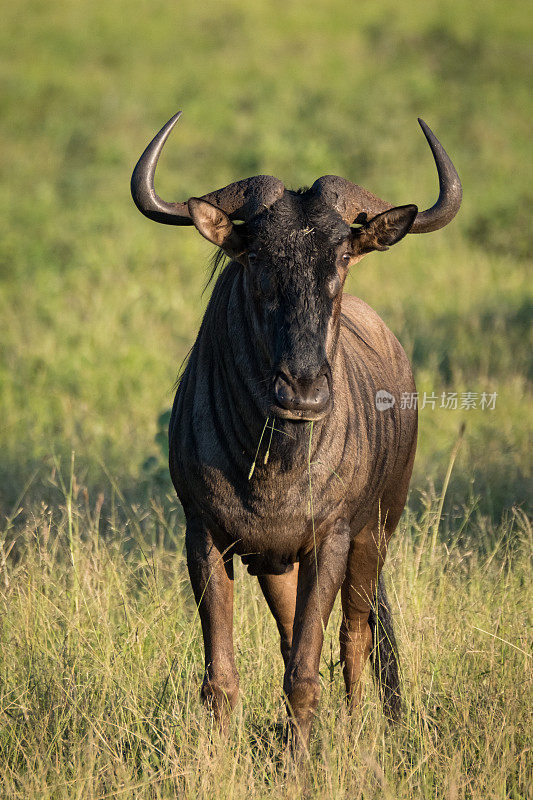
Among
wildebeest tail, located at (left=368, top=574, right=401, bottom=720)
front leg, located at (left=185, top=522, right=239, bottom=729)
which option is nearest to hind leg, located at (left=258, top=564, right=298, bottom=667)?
wildebeest tail, located at (left=368, top=574, right=401, bottom=720)

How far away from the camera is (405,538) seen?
5.39m

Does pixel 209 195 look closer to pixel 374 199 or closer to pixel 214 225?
pixel 214 225

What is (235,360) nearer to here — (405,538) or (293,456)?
(293,456)

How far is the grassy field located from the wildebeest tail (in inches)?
4.2

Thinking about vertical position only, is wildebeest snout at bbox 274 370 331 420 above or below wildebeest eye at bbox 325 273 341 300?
below

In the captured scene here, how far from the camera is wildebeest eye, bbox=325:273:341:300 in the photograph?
11.5 feet

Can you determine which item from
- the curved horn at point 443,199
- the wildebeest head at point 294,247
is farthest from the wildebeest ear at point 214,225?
the curved horn at point 443,199

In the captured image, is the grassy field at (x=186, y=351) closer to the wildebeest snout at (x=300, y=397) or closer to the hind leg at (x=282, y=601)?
the hind leg at (x=282, y=601)

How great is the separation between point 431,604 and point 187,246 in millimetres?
8677

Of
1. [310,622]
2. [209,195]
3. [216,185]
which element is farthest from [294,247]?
[216,185]

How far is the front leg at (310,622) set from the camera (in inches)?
140

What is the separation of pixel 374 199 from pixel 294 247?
0.57m

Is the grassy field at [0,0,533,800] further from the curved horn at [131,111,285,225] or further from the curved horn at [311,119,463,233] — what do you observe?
the curved horn at [131,111,285,225]

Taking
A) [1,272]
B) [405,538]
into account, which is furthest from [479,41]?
[405,538]
